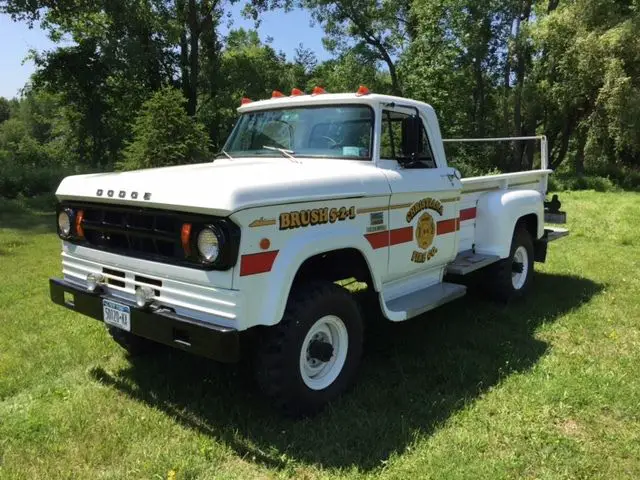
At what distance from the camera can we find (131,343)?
15.4 ft

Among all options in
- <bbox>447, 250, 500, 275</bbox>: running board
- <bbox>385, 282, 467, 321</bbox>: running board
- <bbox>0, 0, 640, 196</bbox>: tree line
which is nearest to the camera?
<bbox>385, 282, 467, 321</bbox>: running board

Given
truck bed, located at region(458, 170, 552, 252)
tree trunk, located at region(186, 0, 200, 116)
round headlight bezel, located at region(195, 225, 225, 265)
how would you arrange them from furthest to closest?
tree trunk, located at region(186, 0, 200, 116) → truck bed, located at region(458, 170, 552, 252) → round headlight bezel, located at region(195, 225, 225, 265)

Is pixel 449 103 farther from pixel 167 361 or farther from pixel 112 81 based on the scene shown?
pixel 167 361

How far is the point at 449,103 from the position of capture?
23359 millimetres

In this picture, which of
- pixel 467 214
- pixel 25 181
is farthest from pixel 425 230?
pixel 25 181

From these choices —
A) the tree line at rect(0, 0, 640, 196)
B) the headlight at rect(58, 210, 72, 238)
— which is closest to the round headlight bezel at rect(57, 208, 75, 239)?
the headlight at rect(58, 210, 72, 238)

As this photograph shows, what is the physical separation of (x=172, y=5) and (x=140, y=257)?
21.7 metres

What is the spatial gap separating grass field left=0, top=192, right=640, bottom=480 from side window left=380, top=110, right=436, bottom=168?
1.67 metres

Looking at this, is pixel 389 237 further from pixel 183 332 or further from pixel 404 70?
pixel 404 70

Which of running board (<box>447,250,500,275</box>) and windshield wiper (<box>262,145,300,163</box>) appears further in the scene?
running board (<box>447,250,500,275</box>)

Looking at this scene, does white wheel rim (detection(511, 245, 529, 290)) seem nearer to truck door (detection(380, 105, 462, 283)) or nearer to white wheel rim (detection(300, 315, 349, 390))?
truck door (detection(380, 105, 462, 283))

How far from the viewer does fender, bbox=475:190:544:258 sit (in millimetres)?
5863

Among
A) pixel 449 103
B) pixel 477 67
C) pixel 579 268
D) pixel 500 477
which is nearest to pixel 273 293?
pixel 500 477

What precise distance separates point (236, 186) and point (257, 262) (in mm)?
449
